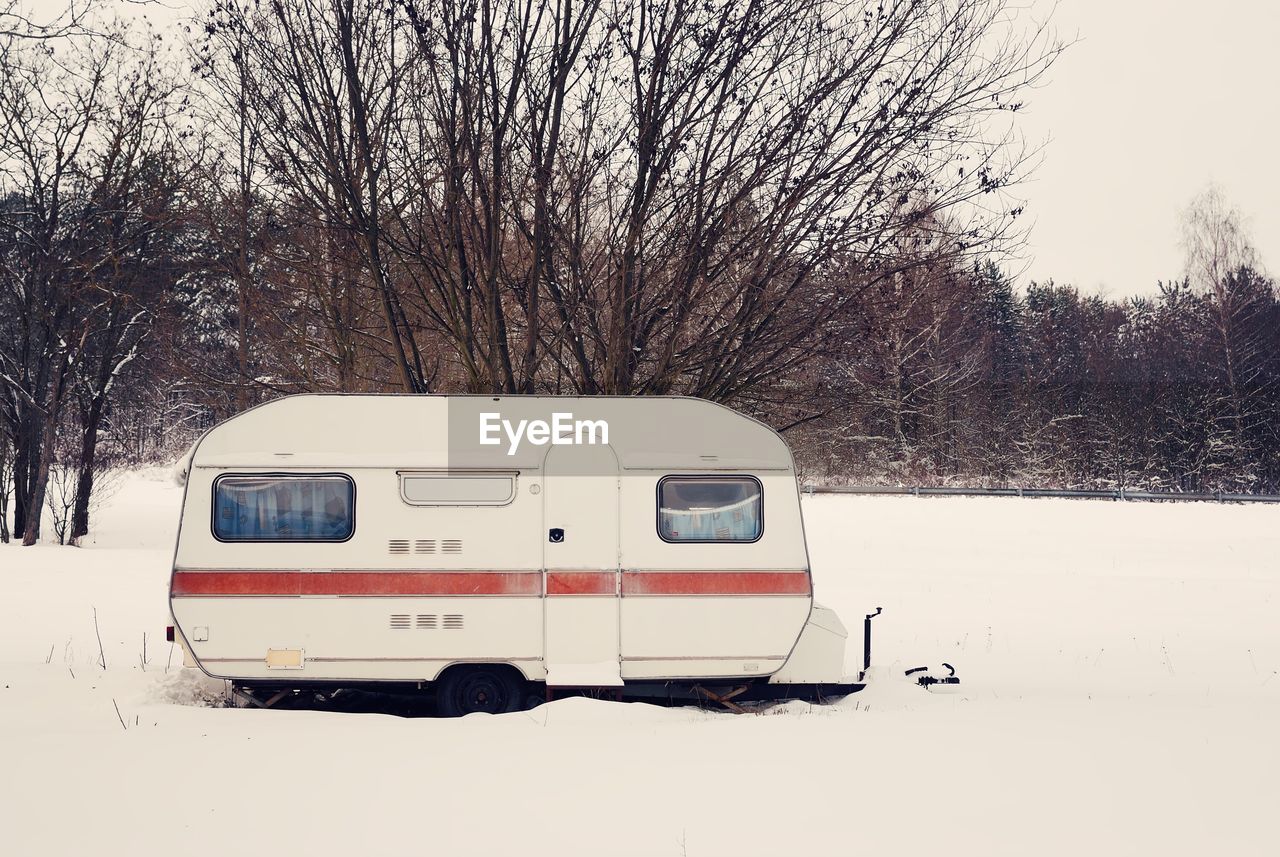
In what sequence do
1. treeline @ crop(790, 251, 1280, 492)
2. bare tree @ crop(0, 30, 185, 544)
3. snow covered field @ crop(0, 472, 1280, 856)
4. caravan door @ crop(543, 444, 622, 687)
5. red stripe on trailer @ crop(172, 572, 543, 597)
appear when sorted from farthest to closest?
1. treeline @ crop(790, 251, 1280, 492)
2. bare tree @ crop(0, 30, 185, 544)
3. caravan door @ crop(543, 444, 622, 687)
4. red stripe on trailer @ crop(172, 572, 543, 597)
5. snow covered field @ crop(0, 472, 1280, 856)

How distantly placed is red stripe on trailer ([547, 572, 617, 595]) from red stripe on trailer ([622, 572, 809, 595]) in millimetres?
120

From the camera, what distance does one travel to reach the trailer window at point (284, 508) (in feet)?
26.7

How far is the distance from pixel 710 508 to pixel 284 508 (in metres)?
3.39

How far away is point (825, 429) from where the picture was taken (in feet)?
113

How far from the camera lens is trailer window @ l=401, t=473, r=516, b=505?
27.0 feet

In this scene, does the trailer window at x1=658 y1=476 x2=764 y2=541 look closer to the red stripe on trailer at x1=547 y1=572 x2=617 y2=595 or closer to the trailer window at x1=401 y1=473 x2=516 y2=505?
the red stripe on trailer at x1=547 y1=572 x2=617 y2=595

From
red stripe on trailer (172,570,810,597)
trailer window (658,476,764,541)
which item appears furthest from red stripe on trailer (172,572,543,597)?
trailer window (658,476,764,541)

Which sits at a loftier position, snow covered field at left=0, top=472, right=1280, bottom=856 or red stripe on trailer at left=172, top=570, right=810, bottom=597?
red stripe on trailer at left=172, top=570, right=810, bottom=597

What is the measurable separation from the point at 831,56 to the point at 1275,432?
104 feet

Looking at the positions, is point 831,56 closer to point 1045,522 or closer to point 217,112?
point 217,112

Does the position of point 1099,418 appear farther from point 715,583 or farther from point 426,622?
point 426,622

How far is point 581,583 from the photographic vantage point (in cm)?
820

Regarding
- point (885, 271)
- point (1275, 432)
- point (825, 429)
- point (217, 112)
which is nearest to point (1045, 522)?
point (825, 429)

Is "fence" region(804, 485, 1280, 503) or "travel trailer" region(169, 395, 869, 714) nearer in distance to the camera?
"travel trailer" region(169, 395, 869, 714)
